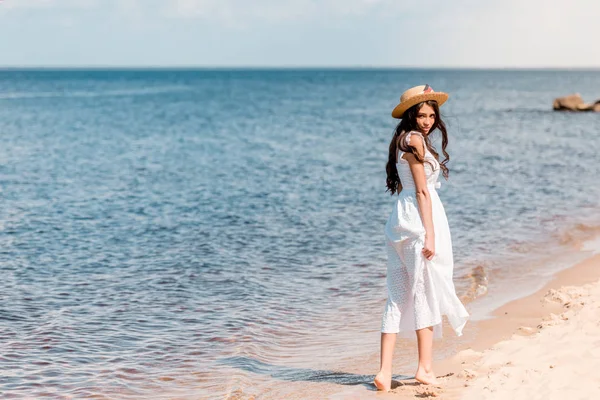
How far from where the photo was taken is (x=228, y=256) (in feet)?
40.2

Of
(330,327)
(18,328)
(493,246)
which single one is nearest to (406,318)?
(330,327)

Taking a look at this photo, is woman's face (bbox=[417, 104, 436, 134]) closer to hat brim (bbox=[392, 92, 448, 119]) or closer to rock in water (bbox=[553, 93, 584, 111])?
hat brim (bbox=[392, 92, 448, 119])

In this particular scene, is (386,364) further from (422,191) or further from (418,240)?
(422,191)

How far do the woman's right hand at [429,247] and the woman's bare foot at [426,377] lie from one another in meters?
0.99

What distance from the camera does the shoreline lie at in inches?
233

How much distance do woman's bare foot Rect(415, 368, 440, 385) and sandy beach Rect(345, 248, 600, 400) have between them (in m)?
0.07

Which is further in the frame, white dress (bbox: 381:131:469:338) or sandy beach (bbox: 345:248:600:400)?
white dress (bbox: 381:131:469:338)

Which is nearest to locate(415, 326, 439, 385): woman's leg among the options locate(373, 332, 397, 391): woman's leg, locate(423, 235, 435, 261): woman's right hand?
locate(373, 332, 397, 391): woman's leg

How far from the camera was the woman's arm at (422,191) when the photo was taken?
18.5ft

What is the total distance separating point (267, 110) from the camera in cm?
6072

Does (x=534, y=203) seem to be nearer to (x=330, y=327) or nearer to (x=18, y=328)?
(x=330, y=327)

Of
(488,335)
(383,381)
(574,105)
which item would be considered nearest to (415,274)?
(383,381)

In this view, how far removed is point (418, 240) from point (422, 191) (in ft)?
1.26

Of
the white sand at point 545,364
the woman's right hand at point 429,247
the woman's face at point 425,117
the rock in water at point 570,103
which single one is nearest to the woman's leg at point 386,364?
the white sand at point 545,364
